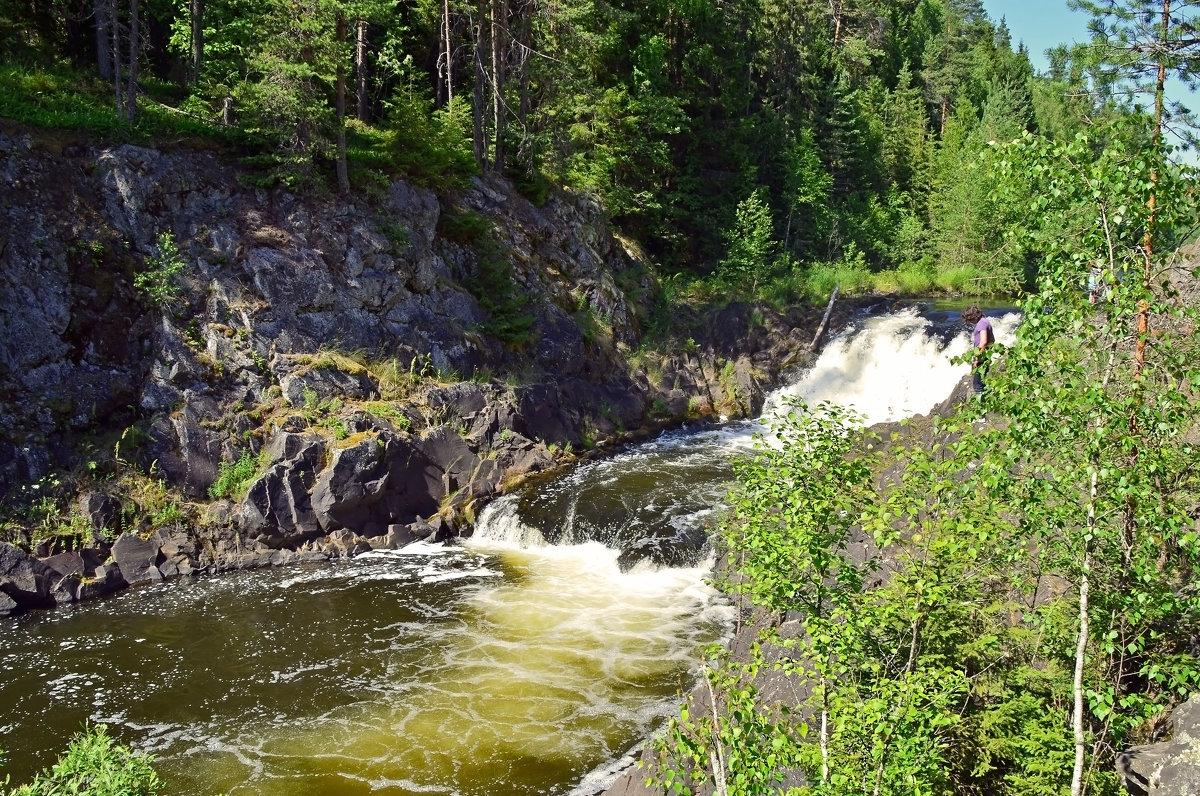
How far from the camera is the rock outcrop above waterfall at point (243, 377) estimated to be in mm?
14961

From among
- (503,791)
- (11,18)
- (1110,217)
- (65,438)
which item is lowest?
(503,791)

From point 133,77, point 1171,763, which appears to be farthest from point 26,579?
point 1171,763

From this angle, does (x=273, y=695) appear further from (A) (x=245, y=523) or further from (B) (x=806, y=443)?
(B) (x=806, y=443)

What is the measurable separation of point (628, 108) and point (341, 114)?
11675 mm

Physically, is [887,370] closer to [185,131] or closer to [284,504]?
[284,504]

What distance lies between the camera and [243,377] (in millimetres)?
17125

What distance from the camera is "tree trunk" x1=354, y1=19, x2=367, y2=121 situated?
22.8 m

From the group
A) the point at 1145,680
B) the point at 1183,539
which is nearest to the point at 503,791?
the point at 1145,680

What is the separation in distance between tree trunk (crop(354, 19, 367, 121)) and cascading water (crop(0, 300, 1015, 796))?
14144mm

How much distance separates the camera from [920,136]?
44781 millimetres

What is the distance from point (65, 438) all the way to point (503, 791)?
11317mm

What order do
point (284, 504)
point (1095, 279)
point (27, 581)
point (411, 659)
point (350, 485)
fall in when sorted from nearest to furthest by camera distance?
point (1095, 279), point (411, 659), point (27, 581), point (284, 504), point (350, 485)

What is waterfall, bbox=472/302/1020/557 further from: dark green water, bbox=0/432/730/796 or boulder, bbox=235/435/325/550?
boulder, bbox=235/435/325/550

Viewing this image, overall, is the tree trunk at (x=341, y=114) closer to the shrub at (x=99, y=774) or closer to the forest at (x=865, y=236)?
the forest at (x=865, y=236)
